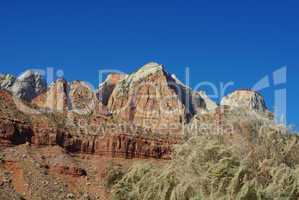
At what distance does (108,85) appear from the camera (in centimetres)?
14175

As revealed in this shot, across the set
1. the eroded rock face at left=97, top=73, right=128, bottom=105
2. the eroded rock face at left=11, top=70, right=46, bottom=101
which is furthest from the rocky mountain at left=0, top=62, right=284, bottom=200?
the eroded rock face at left=97, top=73, right=128, bottom=105

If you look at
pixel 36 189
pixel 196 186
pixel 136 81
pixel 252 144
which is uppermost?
pixel 136 81

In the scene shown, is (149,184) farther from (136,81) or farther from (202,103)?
(202,103)

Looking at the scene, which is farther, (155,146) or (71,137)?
(155,146)

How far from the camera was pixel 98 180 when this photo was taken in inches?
1973

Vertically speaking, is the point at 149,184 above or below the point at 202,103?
below

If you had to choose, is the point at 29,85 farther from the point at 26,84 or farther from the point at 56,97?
the point at 56,97

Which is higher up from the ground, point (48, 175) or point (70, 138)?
point (70, 138)

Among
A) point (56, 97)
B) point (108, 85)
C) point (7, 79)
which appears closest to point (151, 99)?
point (108, 85)

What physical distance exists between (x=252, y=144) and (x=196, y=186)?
3.11 meters

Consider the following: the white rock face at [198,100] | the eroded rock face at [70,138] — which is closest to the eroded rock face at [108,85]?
the white rock face at [198,100]

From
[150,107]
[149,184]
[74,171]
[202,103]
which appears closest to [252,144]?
[149,184]

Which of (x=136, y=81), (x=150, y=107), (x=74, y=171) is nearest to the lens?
(x=74, y=171)

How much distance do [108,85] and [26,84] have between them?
24717 mm
